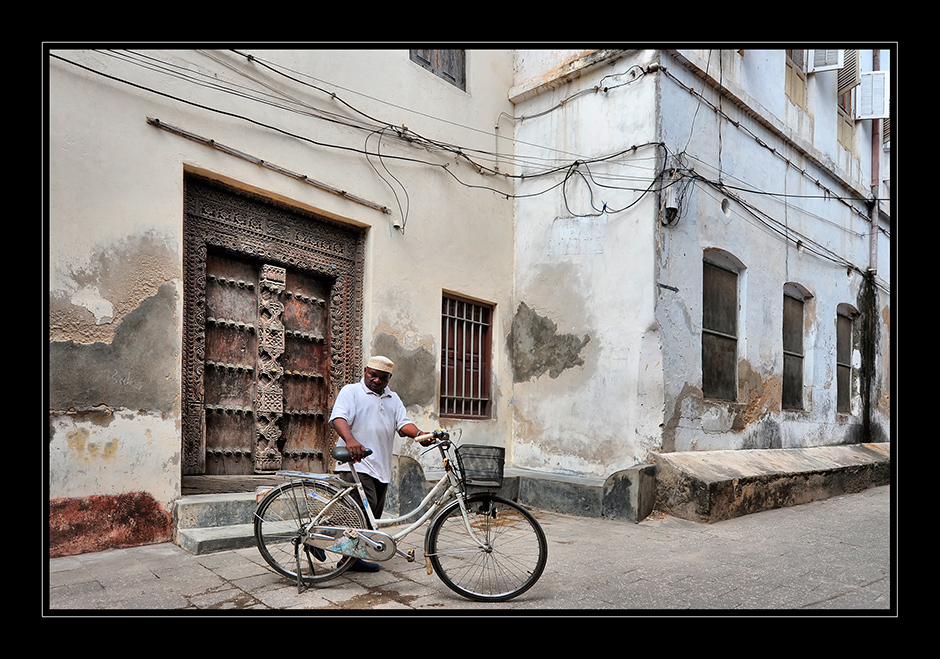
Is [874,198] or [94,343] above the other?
[874,198]

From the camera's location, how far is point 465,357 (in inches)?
332

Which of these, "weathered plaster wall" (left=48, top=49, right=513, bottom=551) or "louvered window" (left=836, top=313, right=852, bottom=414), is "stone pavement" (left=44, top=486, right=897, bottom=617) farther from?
"louvered window" (left=836, top=313, right=852, bottom=414)

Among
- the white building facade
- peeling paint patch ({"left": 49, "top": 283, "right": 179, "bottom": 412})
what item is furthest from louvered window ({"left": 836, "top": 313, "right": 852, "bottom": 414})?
peeling paint patch ({"left": 49, "top": 283, "right": 179, "bottom": 412})

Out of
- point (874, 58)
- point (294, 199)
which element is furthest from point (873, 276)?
point (294, 199)

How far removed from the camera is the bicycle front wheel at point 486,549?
13.0ft

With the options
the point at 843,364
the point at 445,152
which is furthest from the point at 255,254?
the point at 843,364

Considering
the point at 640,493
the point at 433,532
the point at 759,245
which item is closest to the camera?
the point at 433,532

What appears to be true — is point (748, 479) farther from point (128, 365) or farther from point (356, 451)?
point (128, 365)

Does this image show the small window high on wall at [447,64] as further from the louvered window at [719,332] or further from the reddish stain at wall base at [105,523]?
the reddish stain at wall base at [105,523]

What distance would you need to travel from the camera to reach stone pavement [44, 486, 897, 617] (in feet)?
12.8

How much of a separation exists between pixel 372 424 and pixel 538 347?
14.3 ft
